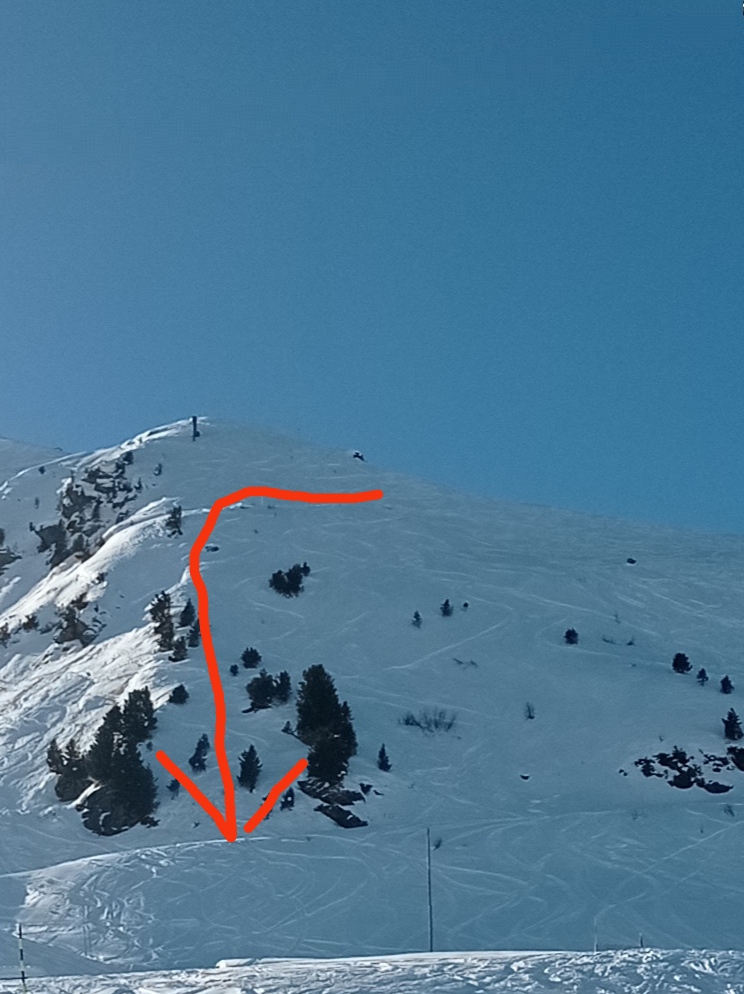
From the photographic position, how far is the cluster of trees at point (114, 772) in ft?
99.6

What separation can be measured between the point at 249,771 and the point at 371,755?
416 centimetres

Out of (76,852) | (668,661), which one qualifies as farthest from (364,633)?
(76,852)

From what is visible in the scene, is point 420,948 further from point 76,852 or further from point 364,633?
point 364,633

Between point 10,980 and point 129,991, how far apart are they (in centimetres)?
226

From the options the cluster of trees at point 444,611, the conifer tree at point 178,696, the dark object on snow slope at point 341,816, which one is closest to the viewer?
the dark object on snow slope at point 341,816

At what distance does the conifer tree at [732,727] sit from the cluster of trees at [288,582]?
18172mm

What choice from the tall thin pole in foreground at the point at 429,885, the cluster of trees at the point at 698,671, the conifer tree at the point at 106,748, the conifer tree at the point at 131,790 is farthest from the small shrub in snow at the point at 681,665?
the conifer tree at the point at 106,748

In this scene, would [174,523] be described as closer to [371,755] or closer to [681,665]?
[371,755]

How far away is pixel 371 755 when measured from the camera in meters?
32.9

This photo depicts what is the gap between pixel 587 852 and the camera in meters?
27.2

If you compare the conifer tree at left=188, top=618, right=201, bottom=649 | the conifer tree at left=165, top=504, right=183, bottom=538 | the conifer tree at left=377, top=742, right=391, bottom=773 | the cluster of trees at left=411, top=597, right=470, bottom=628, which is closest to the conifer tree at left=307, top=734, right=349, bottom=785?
the conifer tree at left=377, top=742, right=391, bottom=773

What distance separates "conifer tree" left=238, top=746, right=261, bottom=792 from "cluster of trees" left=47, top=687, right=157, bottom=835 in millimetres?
2605

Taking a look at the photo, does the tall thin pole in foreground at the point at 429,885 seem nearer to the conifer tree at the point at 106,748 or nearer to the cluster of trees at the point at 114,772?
the cluster of trees at the point at 114,772

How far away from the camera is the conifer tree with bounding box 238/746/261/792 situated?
30.7 metres
